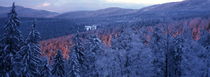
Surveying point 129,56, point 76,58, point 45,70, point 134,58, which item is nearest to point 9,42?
point 129,56

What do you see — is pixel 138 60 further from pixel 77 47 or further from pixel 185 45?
pixel 77 47

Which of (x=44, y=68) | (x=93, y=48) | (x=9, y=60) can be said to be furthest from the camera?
(x=93, y=48)

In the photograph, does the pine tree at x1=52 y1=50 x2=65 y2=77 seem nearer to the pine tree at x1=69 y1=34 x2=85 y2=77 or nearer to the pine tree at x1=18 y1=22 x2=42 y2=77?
the pine tree at x1=69 y1=34 x2=85 y2=77

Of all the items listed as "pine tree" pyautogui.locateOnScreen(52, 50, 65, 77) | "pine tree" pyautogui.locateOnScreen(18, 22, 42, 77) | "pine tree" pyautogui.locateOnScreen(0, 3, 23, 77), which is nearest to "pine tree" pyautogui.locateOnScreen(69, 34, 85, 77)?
"pine tree" pyautogui.locateOnScreen(52, 50, 65, 77)

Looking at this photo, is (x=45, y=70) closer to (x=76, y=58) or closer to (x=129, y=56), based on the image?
(x=76, y=58)

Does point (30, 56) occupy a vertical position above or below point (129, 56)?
above

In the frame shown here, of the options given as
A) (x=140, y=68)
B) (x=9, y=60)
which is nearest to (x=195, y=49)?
(x=140, y=68)
